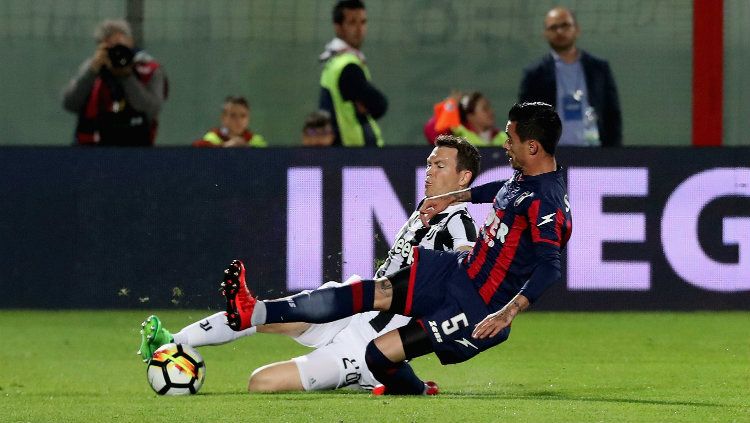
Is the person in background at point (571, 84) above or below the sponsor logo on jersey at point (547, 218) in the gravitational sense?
above

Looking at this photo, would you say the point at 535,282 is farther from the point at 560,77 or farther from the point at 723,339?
the point at 560,77

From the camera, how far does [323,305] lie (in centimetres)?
757

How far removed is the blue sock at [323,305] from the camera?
747 cm

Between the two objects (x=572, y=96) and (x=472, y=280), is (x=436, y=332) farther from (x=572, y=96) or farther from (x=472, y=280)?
(x=572, y=96)

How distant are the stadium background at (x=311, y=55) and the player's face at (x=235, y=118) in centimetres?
26

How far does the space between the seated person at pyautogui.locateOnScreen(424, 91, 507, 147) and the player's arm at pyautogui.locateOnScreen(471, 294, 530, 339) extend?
6033mm

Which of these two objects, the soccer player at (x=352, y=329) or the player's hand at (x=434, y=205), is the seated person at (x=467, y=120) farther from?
the player's hand at (x=434, y=205)

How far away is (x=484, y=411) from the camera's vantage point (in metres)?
7.34

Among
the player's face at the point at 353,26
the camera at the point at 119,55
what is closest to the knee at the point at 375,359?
the player's face at the point at 353,26

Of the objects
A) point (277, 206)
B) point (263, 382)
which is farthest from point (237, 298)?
point (277, 206)

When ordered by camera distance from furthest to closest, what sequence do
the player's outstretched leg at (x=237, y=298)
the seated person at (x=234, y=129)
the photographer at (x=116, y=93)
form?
1. the seated person at (x=234, y=129)
2. the photographer at (x=116, y=93)
3. the player's outstretched leg at (x=237, y=298)

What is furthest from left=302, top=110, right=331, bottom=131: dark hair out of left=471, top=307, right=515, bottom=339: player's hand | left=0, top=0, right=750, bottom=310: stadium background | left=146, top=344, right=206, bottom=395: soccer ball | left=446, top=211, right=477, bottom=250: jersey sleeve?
left=471, top=307, right=515, bottom=339: player's hand

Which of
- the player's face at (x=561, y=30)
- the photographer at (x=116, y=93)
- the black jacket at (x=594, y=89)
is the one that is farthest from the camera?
the black jacket at (x=594, y=89)

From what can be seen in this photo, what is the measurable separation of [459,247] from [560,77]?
16.0ft
